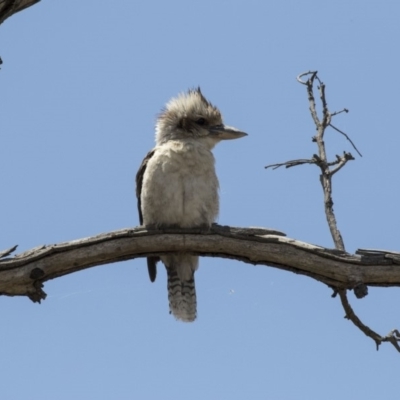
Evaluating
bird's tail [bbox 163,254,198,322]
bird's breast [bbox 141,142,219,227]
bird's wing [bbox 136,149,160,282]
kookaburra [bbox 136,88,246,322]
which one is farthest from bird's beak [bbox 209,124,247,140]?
bird's tail [bbox 163,254,198,322]

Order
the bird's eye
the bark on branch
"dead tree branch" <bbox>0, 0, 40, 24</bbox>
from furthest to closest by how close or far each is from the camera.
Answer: the bird's eye < the bark on branch < "dead tree branch" <bbox>0, 0, 40, 24</bbox>

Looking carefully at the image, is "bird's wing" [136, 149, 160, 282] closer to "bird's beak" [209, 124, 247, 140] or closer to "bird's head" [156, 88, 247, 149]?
"bird's head" [156, 88, 247, 149]

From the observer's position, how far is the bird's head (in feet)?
19.4

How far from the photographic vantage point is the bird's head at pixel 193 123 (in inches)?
233

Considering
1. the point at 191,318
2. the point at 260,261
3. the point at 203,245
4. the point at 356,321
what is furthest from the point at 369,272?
the point at 191,318

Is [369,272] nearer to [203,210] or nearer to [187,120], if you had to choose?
[203,210]

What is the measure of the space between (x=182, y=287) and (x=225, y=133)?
1.13 meters

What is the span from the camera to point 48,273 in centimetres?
444

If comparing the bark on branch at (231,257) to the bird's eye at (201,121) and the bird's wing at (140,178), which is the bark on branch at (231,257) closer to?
the bird's wing at (140,178)

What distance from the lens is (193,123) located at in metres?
5.99

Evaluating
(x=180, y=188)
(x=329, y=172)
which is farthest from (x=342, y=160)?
(x=180, y=188)

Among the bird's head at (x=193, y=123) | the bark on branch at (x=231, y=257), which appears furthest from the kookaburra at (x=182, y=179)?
the bark on branch at (x=231, y=257)

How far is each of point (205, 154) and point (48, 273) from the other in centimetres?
163

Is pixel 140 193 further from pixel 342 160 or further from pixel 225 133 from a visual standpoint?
pixel 342 160
